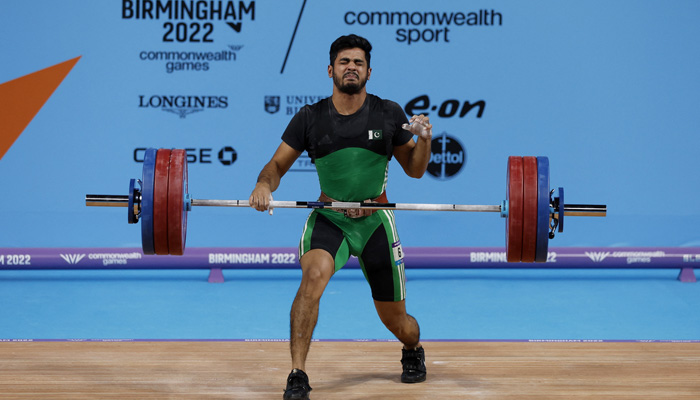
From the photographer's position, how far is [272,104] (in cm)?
700

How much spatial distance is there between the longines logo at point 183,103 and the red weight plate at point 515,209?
3.79 meters

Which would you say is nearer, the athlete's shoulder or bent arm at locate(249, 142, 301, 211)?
bent arm at locate(249, 142, 301, 211)

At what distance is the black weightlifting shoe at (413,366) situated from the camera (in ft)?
12.6

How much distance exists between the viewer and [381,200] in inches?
150

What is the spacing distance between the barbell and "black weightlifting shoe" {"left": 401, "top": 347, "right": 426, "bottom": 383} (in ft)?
2.00

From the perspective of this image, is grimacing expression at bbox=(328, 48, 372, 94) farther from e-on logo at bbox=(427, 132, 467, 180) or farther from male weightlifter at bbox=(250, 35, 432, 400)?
e-on logo at bbox=(427, 132, 467, 180)

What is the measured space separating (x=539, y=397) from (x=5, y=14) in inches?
205

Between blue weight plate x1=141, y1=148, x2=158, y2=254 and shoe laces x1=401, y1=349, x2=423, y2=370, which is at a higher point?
blue weight plate x1=141, y1=148, x2=158, y2=254

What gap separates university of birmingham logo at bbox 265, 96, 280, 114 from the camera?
275 inches

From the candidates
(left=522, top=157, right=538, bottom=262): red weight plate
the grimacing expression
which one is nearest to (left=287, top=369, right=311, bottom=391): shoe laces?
(left=522, top=157, right=538, bottom=262): red weight plate


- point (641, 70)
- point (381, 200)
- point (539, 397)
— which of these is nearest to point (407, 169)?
point (381, 200)

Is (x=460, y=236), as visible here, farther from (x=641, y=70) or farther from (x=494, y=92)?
(x=641, y=70)

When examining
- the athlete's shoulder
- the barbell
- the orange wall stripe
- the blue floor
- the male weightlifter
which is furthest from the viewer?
the orange wall stripe

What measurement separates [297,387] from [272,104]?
13.0 ft
